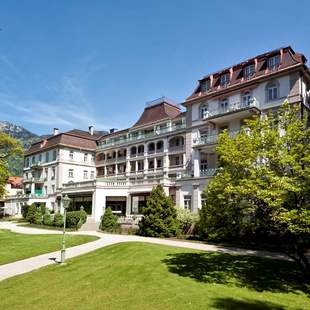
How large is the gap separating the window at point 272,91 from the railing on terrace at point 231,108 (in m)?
1.29

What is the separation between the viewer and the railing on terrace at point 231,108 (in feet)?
95.6

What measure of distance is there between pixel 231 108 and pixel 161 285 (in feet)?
77.8

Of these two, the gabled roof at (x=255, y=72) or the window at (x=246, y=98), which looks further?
the window at (x=246, y=98)

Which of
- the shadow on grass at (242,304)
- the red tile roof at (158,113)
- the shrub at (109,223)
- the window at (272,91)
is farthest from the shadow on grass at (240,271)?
the red tile roof at (158,113)

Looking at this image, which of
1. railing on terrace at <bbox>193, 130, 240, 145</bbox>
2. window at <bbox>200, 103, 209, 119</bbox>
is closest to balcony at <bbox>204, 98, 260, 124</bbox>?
window at <bbox>200, 103, 209, 119</bbox>

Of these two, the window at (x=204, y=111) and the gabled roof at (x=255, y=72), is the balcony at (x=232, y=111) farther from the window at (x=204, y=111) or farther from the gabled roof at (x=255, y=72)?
the gabled roof at (x=255, y=72)

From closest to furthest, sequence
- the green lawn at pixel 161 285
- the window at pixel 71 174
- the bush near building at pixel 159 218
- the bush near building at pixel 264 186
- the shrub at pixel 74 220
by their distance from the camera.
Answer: the green lawn at pixel 161 285, the bush near building at pixel 264 186, the bush near building at pixel 159 218, the shrub at pixel 74 220, the window at pixel 71 174

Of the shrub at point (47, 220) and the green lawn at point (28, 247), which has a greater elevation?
the shrub at point (47, 220)

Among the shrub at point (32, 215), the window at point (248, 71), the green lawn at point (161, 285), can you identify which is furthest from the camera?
the shrub at point (32, 215)

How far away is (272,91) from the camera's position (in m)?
28.4

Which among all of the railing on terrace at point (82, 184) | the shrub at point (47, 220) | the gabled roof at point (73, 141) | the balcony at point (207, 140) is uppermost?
the gabled roof at point (73, 141)

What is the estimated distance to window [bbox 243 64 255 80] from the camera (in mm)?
30562

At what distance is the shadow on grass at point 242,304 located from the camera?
806cm

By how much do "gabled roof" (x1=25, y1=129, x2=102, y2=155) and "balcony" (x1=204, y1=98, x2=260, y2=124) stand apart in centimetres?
2920
